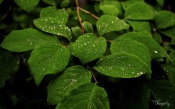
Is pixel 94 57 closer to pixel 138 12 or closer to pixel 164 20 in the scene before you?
pixel 138 12

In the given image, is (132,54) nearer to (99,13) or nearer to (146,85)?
(146,85)

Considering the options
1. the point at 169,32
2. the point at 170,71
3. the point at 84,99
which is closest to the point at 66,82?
the point at 84,99

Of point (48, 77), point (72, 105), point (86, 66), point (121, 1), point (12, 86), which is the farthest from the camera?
point (12, 86)

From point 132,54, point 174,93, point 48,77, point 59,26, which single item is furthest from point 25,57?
point 174,93

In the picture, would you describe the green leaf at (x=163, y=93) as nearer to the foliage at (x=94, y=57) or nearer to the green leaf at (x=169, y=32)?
the foliage at (x=94, y=57)

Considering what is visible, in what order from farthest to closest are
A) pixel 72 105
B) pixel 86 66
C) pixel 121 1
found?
pixel 121 1 → pixel 86 66 → pixel 72 105

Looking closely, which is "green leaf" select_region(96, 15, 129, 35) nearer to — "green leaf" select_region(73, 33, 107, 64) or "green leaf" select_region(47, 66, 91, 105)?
"green leaf" select_region(73, 33, 107, 64)
